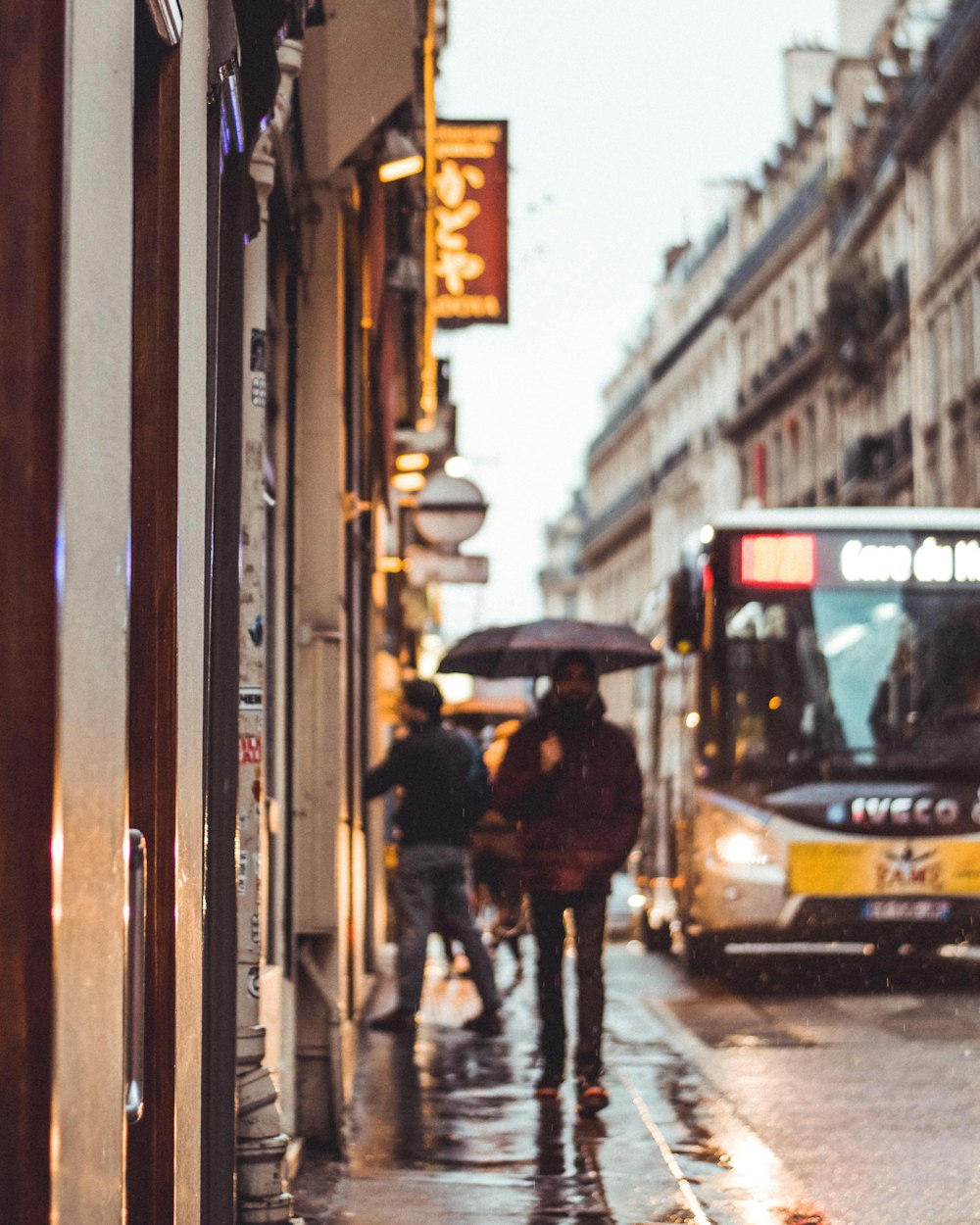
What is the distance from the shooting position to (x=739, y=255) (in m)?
76.8

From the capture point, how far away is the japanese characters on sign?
24.3 metres

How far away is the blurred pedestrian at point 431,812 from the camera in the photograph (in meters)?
13.4

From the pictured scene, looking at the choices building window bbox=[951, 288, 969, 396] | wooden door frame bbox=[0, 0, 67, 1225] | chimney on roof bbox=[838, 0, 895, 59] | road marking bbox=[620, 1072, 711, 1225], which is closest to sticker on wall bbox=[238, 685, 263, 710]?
road marking bbox=[620, 1072, 711, 1225]

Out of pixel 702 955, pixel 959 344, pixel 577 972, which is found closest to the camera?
pixel 577 972

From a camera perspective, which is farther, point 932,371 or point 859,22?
point 859,22

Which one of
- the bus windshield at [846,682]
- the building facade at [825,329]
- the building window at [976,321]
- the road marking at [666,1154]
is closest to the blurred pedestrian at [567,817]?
the road marking at [666,1154]

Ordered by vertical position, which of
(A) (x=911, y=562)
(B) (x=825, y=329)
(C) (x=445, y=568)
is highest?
(B) (x=825, y=329)

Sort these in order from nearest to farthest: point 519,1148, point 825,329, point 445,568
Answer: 1. point 519,1148
2. point 445,568
3. point 825,329

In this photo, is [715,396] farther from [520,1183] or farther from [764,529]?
[520,1183]

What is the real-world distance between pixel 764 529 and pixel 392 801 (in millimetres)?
7397

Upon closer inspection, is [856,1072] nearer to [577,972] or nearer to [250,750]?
[577,972]

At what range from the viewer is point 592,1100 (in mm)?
9672

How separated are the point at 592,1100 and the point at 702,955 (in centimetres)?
810

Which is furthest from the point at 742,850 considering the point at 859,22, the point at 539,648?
the point at 859,22
